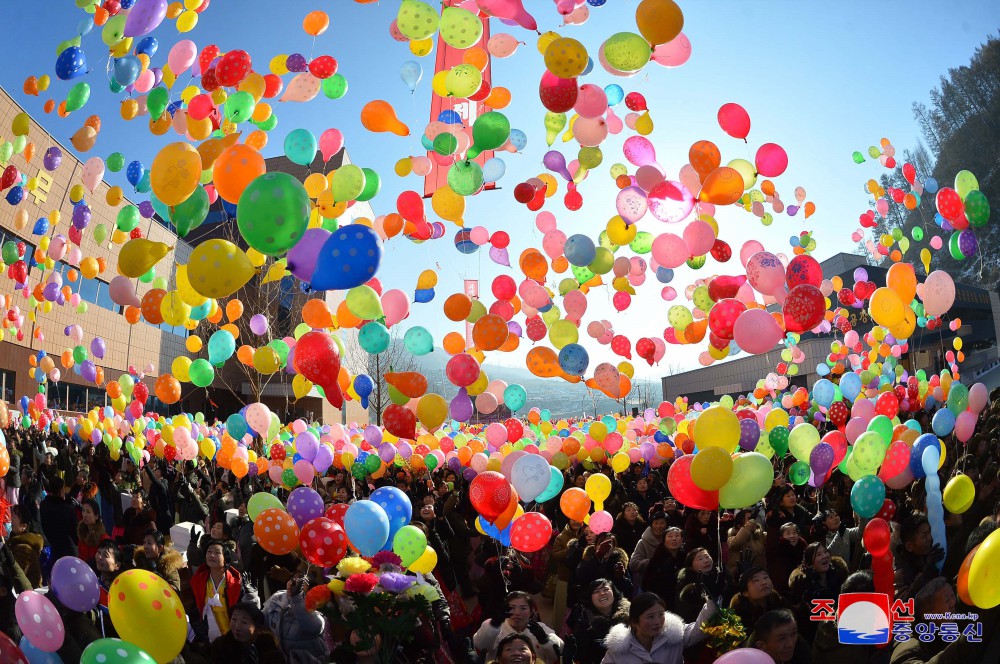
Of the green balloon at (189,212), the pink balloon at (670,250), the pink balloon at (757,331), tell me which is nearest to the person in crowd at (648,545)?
the pink balloon at (757,331)

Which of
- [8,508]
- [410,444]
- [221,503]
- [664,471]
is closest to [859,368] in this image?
[664,471]

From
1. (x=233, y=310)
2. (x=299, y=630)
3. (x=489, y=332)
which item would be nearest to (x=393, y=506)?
(x=299, y=630)

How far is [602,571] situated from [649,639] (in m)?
1.57

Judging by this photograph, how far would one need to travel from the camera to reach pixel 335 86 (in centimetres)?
805

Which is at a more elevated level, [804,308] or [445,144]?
[445,144]

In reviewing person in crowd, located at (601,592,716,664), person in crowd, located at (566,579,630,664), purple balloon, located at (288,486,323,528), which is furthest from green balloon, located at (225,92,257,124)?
person in crowd, located at (601,592,716,664)

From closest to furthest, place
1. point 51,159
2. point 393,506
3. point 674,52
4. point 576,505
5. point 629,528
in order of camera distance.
Answer: point 393,506
point 576,505
point 629,528
point 674,52
point 51,159

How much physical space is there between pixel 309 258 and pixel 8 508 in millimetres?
4714

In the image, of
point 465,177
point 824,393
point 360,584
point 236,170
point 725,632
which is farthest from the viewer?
point 824,393

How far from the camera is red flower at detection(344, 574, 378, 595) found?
3796 millimetres

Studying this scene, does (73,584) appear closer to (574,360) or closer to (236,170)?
(236,170)

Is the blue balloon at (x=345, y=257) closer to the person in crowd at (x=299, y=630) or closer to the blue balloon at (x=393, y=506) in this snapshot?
the blue balloon at (x=393, y=506)

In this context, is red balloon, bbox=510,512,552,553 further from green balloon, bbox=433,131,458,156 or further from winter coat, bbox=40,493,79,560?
winter coat, bbox=40,493,79,560

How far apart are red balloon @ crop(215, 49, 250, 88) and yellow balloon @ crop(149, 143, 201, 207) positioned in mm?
2473
